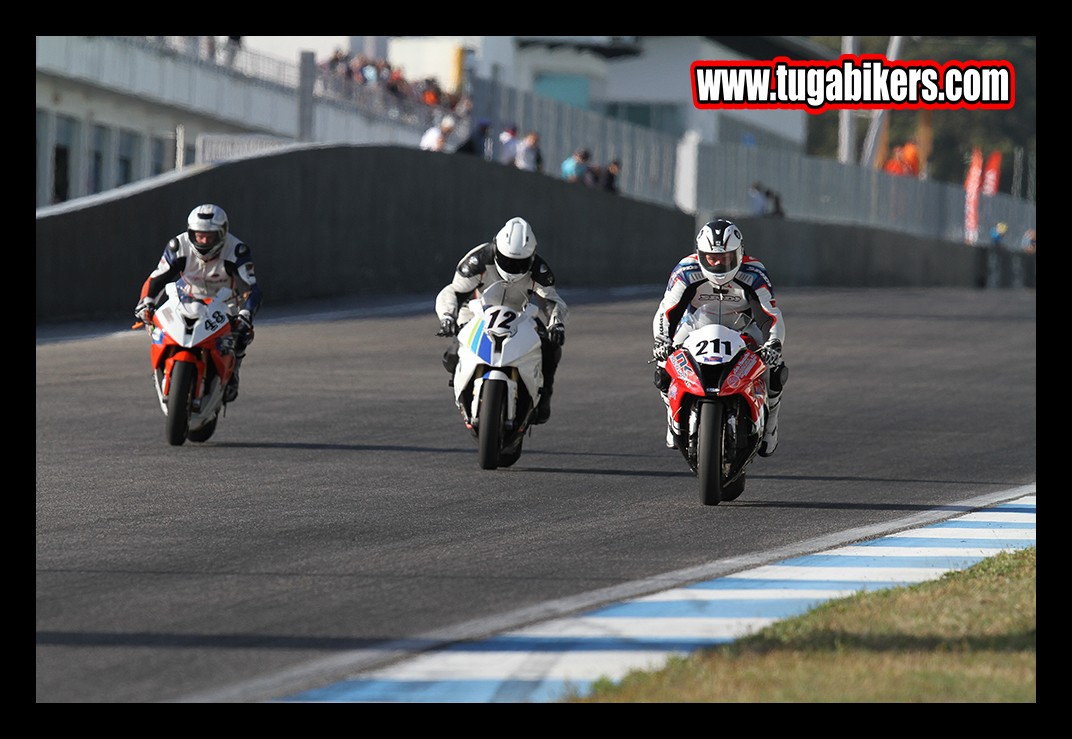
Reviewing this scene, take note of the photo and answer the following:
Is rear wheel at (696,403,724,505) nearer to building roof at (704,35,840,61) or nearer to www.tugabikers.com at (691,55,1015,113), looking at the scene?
www.tugabikers.com at (691,55,1015,113)

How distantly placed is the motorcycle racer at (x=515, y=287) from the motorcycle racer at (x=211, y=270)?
5.32 feet

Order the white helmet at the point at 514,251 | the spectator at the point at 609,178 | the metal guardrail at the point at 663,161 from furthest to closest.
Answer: the metal guardrail at the point at 663,161 → the spectator at the point at 609,178 → the white helmet at the point at 514,251

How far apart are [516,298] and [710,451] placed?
226cm

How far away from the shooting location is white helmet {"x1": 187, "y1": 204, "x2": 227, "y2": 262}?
1299 cm

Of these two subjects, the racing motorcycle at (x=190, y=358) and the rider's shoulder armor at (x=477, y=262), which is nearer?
the rider's shoulder armor at (x=477, y=262)

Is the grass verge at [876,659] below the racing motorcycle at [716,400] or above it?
below

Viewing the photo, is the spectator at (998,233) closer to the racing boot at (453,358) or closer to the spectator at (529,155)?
the spectator at (529,155)

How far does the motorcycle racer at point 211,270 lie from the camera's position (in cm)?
1302

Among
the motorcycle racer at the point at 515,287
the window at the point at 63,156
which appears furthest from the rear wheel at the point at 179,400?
the window at the point at 63,156

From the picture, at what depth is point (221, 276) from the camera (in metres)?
13.2

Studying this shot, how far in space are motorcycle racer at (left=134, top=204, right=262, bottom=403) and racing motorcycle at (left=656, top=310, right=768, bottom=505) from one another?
361 cm

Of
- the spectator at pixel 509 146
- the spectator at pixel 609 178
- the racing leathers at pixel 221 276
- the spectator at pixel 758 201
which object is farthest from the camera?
the spectator at pixel 758 201
